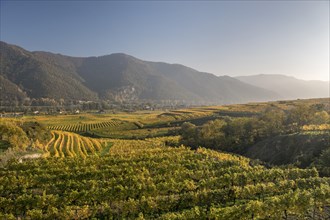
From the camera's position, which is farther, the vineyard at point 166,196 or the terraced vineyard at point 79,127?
the terraced vineyard at point 79,127

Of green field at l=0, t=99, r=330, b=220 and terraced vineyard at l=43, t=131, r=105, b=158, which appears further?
terraced vineyard at l=43, t=131, r=105, b=158

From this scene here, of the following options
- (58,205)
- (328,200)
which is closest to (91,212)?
(58,205)

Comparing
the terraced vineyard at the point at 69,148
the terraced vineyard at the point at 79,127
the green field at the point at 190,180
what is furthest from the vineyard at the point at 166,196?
the terraced vineyard at the point at 79,127

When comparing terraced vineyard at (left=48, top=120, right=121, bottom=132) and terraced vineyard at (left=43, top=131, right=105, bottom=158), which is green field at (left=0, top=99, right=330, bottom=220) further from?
terraced vineyard at (left=48, top=120, right=121, bottom=132)

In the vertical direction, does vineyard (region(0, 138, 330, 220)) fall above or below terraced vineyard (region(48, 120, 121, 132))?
above

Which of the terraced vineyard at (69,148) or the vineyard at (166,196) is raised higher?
the vineyard at (166,196)

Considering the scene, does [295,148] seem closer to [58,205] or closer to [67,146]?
[58,205]

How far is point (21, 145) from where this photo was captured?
54.2 m

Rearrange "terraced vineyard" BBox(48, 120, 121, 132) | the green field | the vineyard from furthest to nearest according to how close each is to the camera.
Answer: "terraced vineyard" BBox(48, 120, 121, 132) → the green field → the vineyard

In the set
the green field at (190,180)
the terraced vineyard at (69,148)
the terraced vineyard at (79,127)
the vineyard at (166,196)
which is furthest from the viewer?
the terraced vineyard at (79,127)

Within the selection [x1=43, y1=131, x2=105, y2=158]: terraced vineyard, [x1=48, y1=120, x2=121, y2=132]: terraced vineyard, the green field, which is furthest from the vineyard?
[x1=48, y1=120, x2=121, y2=132]: terraced vineyard

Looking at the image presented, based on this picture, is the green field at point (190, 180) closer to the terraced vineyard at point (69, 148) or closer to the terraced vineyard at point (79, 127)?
the terraced vineyard at point (69, 148)

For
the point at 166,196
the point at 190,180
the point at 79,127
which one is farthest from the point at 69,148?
the point at 79,127

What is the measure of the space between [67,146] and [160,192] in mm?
43612
